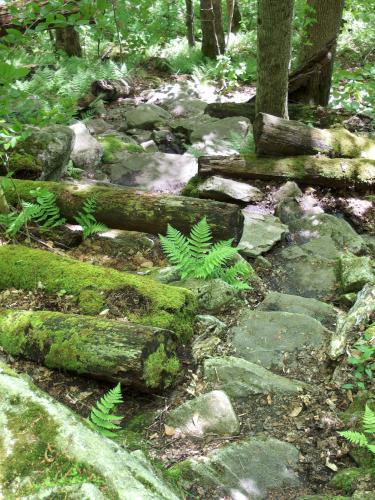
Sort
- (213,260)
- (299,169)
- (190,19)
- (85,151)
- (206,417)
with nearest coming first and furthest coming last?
(206,417) → (213,260) → (299,169) → (85,151) → (190,19)

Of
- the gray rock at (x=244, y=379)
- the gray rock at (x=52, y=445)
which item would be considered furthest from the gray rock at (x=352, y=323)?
the gray rock at (x=52, y=445)

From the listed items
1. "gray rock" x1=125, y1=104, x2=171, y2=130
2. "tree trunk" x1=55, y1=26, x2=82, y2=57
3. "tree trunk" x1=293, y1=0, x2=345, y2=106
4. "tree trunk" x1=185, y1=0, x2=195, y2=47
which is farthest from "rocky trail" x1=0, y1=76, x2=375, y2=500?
"tree trunk" x1=185, y1=0, x2=195, y2=47

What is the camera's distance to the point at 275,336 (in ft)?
13.8

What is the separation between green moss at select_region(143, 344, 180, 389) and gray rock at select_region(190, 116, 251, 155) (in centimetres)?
641

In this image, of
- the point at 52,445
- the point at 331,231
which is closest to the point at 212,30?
the point at 331,231

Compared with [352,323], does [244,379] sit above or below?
below

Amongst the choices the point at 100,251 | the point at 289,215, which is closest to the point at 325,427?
the point at 100,251

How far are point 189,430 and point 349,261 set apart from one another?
327cm

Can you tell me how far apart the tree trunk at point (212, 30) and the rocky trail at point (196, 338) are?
10881 millimetres

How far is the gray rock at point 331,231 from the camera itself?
6367mm

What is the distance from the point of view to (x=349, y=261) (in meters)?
5.52

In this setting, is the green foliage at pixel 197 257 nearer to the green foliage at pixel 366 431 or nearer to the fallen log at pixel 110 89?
the green foliage at pixel 366 431

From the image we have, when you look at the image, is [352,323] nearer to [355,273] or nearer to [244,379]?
[244,379]

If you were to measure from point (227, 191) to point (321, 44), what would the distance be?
5817 mm
